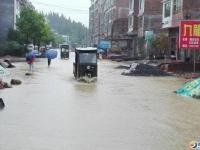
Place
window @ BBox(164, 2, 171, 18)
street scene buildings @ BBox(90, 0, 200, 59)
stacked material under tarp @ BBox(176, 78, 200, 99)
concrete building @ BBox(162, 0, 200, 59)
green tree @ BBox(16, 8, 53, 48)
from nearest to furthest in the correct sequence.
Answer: stacked material under tarp @ BBox(176, 78, 200, 99) → concrete building @ BBox(162, 0, 200, 59) → street scene buildings @ BBox(90, 0, 200, 59) → window @ BBox(164, 2, 171, 18) → green tree @ BBox(16, 8, 53, 48)

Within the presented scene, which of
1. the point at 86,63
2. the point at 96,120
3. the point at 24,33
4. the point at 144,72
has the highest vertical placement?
the point at 24,33

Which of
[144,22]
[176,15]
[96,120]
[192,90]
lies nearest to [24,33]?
[144,22]

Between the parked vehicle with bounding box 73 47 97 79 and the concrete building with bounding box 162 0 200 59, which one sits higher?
the concrete building with bounding box 162 0 200 59

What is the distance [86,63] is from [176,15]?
1114 inches

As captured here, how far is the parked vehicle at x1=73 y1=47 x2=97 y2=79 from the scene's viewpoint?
34.8 meters

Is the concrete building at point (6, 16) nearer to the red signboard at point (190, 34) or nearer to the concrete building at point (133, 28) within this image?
the concrete building at point (133, 28)

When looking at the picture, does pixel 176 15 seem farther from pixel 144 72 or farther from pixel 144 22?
pixel 144 22

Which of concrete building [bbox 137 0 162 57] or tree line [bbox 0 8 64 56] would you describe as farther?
concrete building [bbox 137 0 162 57]

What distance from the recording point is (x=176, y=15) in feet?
200

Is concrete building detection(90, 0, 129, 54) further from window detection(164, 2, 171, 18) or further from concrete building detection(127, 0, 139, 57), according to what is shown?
window detection(164, 2, 171, 18)

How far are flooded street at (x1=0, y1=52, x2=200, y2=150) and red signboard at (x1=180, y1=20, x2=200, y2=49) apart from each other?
14373mm

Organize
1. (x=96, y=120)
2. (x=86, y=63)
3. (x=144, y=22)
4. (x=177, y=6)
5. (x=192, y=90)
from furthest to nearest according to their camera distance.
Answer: (x=144, y=22)
(x=177, y=6)
(x=86, y=63)
(x=192, y=90)
(x=96, y=120)

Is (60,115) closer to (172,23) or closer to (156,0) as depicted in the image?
(172,23)

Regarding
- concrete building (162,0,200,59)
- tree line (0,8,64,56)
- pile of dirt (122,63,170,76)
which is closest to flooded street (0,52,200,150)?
pile of dirt (122,63,170,76)
